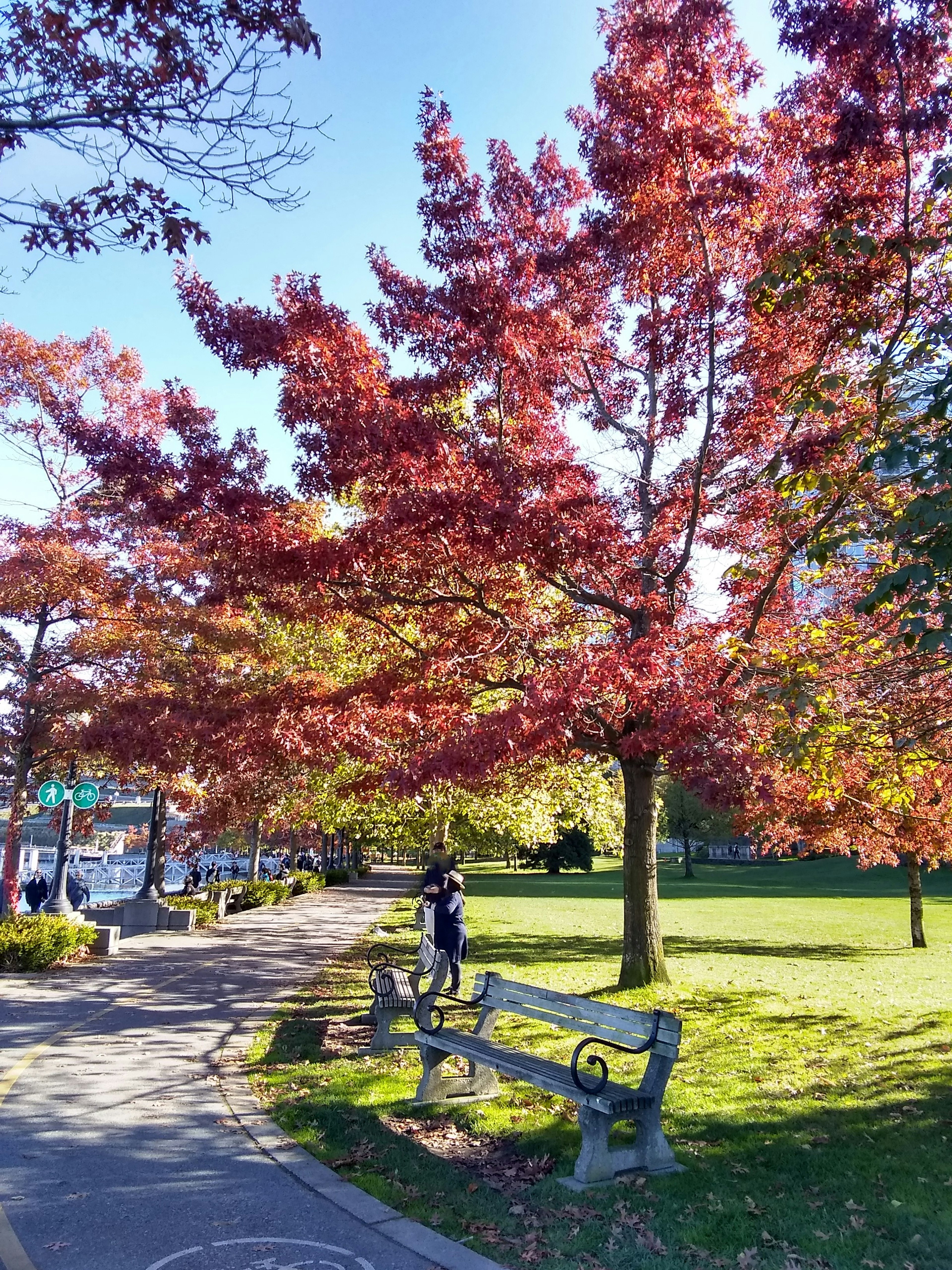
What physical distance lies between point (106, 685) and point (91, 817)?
21.6ft

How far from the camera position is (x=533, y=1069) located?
19.2 ft

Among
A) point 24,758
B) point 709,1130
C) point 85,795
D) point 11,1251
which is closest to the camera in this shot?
point 11,1251

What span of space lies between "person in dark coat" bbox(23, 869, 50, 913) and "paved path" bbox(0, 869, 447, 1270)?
13.7 meters

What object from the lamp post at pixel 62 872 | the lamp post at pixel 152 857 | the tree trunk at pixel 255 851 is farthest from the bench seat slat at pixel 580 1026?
the tree trunk at pixel 255 851

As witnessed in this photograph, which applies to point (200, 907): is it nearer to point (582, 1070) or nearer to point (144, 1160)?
point (582, 1070)

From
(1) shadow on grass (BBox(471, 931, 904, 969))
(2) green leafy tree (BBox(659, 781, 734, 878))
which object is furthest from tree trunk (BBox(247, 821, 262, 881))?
(2) green leafy tree (BBox(659, 781, 734, 878))

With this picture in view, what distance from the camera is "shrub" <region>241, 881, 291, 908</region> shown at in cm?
2994

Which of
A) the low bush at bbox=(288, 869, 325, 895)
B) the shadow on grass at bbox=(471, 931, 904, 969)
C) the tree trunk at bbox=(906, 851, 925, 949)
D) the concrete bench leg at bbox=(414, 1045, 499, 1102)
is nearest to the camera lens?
the concrete bench leg at bbox=(414, 1045, 499, 1102)

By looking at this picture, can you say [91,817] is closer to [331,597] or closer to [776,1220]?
[331,597]

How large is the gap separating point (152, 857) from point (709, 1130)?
60.9 feet

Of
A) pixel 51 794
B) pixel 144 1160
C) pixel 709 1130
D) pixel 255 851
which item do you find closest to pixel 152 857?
pixel 51 794

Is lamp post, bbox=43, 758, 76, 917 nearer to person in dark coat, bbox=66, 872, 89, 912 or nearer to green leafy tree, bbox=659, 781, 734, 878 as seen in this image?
person in dark coat, bbox=66, 872, 89, 912

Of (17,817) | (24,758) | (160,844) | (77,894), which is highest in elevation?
(24,758)

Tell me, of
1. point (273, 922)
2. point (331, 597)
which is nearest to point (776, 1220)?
point (331, 597)
